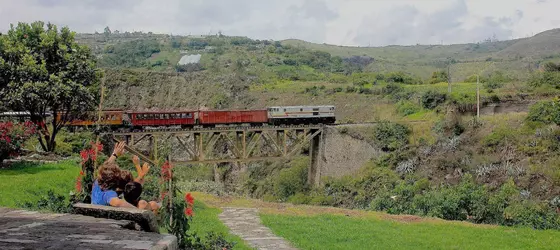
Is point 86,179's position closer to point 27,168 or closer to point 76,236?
point 76,236

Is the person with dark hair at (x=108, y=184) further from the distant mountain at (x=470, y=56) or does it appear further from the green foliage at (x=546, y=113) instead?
the distant mountain at (x=470, y=56)

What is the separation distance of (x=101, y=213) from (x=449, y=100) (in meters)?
36.5

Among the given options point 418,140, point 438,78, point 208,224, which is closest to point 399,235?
point 208,224

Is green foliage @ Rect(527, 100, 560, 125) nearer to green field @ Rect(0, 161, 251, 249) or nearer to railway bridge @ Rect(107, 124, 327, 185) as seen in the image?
railway bridge @ Rect(107, 124, 327, 185)

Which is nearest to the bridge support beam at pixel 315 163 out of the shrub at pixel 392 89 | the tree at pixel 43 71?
the shrub at pixel 392 89

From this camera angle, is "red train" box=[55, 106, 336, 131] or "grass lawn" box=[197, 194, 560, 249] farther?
"red train" box=[55, 106, 336, 131]

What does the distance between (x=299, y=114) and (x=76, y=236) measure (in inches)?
1258

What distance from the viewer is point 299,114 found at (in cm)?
3600

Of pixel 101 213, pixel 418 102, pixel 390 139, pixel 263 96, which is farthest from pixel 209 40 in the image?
pixel 101 213

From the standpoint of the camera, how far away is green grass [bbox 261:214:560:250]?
10.7 m

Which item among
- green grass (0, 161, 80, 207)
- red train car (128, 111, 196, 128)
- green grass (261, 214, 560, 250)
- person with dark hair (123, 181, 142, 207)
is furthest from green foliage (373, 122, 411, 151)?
person with dark hair (123, 181, 142, 207)

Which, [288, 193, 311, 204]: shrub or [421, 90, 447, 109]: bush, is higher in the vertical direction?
[421, 90, 447, 109]: bush

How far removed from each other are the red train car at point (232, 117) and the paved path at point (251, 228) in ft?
65.3

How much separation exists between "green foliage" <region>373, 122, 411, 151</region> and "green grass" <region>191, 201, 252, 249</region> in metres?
18.5
